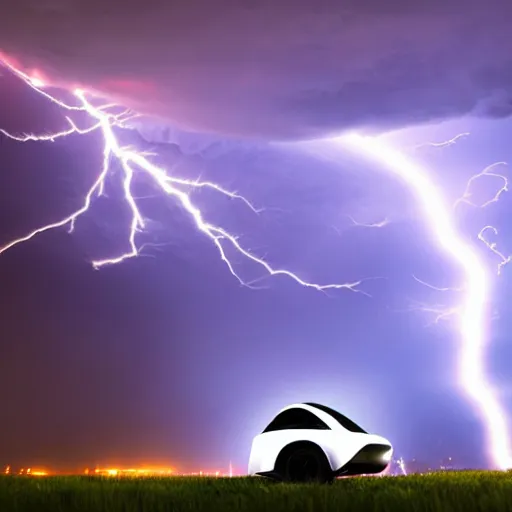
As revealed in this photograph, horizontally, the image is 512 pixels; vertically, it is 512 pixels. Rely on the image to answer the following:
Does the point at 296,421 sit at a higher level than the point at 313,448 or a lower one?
higher

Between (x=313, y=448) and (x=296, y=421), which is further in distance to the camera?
(x=296, y=421)

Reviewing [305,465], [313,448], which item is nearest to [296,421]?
[313,448]

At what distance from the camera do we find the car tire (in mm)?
8750

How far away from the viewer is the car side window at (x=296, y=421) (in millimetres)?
8977

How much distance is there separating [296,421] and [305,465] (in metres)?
0.55

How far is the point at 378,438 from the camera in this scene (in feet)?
30.1

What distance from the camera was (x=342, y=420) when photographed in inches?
363

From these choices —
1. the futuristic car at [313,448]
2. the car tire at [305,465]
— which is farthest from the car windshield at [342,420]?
the car tire at [305,465]

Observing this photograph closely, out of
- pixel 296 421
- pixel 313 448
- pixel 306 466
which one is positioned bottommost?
pixel 306 466

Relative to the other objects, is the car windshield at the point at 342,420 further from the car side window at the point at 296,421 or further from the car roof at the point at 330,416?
the car side window at the point at 296,421

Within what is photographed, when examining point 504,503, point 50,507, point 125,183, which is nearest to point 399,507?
Result: point 504,503

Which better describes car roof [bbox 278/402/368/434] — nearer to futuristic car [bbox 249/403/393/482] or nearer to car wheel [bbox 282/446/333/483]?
futuristic car [bbox 249/403/393/482]

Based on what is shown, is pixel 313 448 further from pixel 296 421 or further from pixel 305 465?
pixel 296 421

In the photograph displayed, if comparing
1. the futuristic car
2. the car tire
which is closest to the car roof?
the futuristic car
